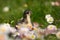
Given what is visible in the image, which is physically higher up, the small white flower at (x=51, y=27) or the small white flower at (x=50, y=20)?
the small white flower at (x=50, y=20)

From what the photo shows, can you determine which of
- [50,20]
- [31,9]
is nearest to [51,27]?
[50,20]

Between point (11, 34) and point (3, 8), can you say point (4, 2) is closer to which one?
point (3, 8)

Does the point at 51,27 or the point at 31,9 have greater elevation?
the point at 31,9

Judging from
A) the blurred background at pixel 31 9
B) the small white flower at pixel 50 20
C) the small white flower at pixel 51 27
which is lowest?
the small white flower at pixel 51 27

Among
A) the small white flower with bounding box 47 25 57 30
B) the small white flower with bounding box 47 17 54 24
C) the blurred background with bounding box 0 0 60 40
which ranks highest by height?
the blurred background with bounding box 0 0 60 40

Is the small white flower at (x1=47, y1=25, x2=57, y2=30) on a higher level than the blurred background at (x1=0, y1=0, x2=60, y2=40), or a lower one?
lower

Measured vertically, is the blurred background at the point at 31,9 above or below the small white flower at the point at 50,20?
above

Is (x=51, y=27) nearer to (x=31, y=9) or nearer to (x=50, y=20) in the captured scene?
(x=50, y=20)

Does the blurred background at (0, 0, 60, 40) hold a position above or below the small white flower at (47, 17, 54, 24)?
above

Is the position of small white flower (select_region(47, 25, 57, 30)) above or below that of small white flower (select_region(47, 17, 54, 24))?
below

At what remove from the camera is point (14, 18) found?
128 centimetres

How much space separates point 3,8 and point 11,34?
21cm

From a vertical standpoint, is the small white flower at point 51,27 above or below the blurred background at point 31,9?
below

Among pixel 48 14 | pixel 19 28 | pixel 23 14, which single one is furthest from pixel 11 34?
pixel 48 14
